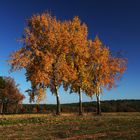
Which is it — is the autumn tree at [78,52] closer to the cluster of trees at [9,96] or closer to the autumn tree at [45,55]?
the autumn tree at [45,55]

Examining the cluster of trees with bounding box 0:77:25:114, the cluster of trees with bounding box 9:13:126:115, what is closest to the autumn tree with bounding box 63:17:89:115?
the cluster of trees with bounding box 9:13:126:115

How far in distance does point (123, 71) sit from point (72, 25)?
12.5 m

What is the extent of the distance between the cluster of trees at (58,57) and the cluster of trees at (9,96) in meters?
46.6

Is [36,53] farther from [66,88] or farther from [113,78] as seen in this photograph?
[113,78]

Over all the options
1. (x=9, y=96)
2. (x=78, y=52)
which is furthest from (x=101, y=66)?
(x=9, y=96)

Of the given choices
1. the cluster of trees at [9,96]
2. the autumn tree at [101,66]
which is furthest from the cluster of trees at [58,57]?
the cluster of trees at [9,96]

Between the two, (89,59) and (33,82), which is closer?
(33,82)

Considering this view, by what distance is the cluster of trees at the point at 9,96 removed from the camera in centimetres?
10293

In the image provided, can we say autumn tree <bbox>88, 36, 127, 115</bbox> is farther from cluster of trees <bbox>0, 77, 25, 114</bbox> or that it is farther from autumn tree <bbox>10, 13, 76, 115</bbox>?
cluster of trees <bbox>0, 77, 25, 114</bbox>

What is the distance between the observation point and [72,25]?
188 ft

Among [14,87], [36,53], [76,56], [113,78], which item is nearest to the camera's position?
[36,53]

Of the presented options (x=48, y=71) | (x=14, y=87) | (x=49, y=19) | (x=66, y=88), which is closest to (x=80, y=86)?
(x=66, y=88)

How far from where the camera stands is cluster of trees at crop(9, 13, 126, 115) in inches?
2098

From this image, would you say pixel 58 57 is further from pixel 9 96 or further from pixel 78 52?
Result: pixel 9 96
